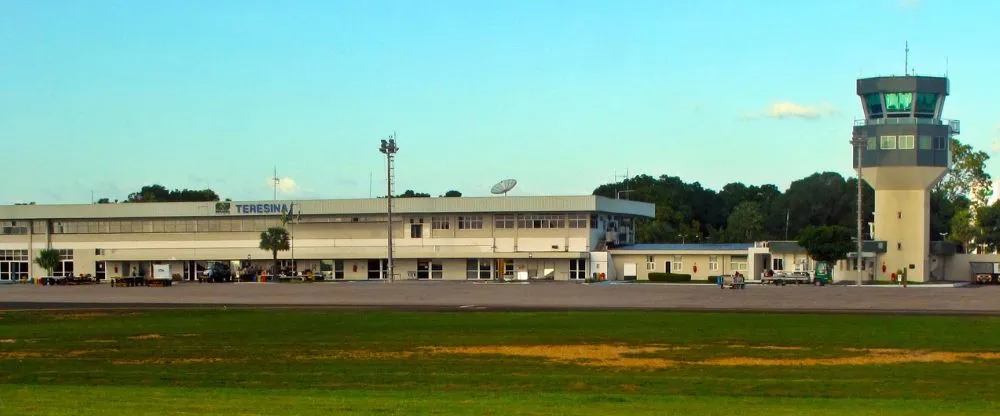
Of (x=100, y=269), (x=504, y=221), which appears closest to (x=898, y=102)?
(x=504, y=221)

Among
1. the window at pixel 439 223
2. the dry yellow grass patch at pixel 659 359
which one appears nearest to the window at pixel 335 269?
the window at pixel 439 223

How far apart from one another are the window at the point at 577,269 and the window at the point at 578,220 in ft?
11.9

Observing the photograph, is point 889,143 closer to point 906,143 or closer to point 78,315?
point 906,143

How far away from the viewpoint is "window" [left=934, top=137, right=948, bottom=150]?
104m

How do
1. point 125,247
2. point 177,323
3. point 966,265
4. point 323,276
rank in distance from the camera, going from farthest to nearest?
point 125,247 < point 323,276 < point 966,265 < point 177,323

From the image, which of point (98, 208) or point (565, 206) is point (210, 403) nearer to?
point (565, 206)

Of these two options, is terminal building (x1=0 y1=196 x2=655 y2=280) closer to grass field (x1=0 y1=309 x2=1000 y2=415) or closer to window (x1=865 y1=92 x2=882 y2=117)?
window (x1=865 y1=92 x2=882 y2=117)

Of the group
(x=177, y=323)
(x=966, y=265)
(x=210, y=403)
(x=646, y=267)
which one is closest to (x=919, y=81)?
(x=966, y=265)

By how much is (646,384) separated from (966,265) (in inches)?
3775

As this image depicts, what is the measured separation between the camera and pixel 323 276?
404ft

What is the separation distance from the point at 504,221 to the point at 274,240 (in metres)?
24.1

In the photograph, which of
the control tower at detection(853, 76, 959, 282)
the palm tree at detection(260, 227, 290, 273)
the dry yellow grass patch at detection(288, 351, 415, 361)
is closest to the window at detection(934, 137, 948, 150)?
the control tower at detection(853, 76, 959, 282)

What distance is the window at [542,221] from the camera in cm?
12159

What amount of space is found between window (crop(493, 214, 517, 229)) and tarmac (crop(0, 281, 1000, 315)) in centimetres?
3039
